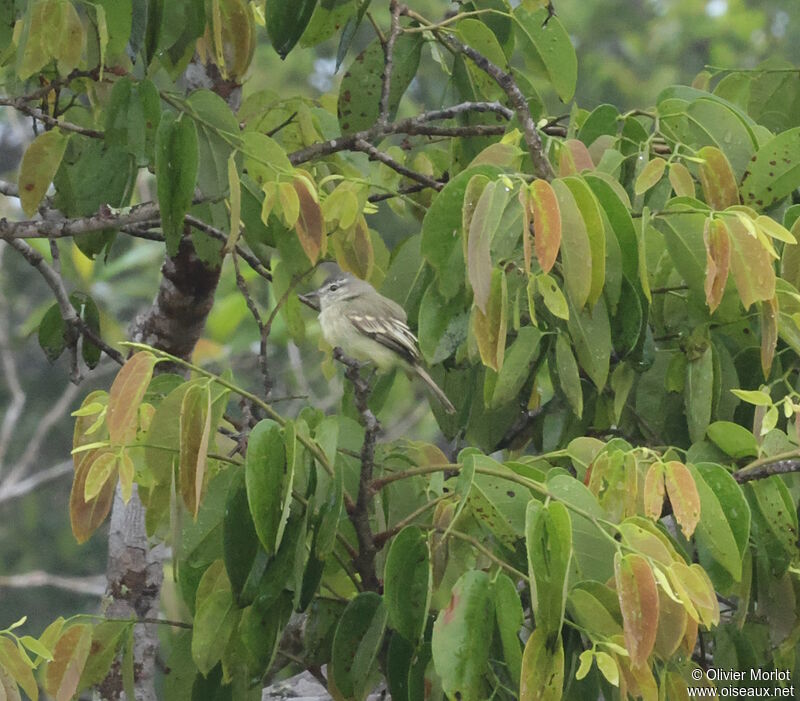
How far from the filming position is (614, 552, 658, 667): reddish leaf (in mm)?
1814

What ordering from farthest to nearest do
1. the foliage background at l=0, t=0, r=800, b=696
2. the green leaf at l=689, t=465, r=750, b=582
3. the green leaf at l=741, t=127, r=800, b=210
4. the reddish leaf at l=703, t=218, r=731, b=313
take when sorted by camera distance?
the foliage background at l=0, t=0, r=800, b=696 < the green leaf at l=741, t=127, r=800, b=210 < the reddish leaf at l=703, t=218, r=731, b=313 < the green leaf at l=689, t=465, r=750, b=582

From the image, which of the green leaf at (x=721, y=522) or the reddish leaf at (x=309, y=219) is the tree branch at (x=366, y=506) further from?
the green leaf at (x=721, y=522)

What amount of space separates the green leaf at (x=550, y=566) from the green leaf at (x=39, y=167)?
1558 millimetres

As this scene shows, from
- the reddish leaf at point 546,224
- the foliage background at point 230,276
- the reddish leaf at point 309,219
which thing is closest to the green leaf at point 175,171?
the reddish leaf at point 309,219

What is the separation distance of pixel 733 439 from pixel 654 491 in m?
0.51

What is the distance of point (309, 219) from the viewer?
8.84ft

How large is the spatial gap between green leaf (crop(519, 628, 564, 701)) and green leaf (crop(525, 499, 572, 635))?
18 mm

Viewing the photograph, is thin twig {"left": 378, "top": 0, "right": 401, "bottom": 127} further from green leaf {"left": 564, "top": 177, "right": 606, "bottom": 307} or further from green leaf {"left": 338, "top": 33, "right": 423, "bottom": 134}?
green leaf {"left": 564, "top": 177, "right": 606, "bottom": 307}

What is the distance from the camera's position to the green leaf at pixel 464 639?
192 centimetres

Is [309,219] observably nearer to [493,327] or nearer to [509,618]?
[493,327]

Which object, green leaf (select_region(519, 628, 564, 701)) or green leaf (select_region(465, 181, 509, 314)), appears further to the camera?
green leaf (select_region(465, 181, 509, 314))

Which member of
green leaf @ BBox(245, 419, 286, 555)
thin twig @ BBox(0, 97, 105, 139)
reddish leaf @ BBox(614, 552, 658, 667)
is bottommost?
reddish leaf @ BBox(614, 552, 658, 667)

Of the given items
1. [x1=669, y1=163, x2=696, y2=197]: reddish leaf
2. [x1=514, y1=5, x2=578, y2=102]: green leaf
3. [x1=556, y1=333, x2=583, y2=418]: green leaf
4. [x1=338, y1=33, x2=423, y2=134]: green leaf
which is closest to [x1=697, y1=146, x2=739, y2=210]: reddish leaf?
[x1=669, y1=163, x2=696, y2=197]: reddish leaf

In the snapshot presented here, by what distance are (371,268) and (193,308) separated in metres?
0.71
